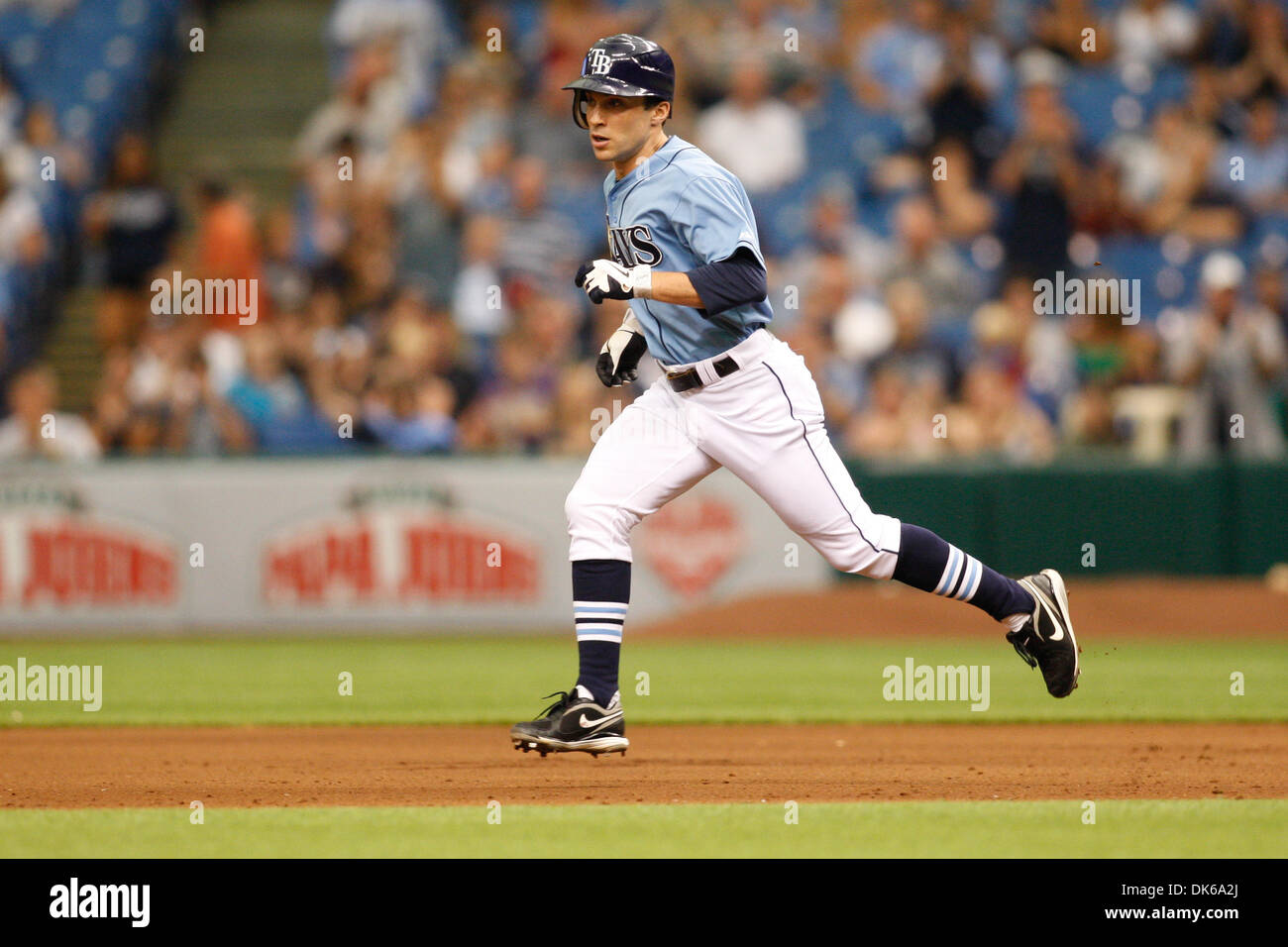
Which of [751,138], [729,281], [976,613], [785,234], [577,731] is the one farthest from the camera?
[751,138]

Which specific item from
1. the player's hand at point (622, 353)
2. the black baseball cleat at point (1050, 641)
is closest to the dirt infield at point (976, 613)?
the black baseball cleat at point (1050, 641)

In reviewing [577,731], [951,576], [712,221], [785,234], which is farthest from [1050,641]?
[785,234]

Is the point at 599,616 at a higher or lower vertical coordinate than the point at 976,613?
higher

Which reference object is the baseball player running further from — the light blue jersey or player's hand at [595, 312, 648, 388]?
player's hand at [595, 312, 648, 388]

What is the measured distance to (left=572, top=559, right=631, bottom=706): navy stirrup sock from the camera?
5.88 metres

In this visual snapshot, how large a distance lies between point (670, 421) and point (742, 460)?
0.97ft

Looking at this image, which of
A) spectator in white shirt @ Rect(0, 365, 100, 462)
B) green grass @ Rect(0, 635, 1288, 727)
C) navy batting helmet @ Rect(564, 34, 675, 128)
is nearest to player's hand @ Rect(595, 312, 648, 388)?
navy batting helmet @ Rect(564, 34, 675, 128)

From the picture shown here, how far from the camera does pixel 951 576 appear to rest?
6.10 meters

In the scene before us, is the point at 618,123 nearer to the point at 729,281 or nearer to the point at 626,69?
the point at 626,69

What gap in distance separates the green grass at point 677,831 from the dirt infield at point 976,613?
664 centimetres

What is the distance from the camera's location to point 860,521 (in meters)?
5.95

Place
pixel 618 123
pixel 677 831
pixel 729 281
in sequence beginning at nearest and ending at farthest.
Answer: pixel 677 831, pixel 729 281, pixel 618 123

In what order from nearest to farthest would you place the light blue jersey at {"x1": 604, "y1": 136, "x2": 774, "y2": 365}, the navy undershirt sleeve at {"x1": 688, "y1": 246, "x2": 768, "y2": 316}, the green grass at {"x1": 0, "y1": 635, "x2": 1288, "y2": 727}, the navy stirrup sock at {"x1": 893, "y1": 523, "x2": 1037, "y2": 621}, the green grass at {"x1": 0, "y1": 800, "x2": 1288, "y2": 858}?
the green grass at {"x1": 0, "y1": 800, "x2": 1288, "y2": 858} < the navy undershirt sleeve at {"x1": 688, "y1": 246, "x2": 768, "y2": 316} < the light blue jersey at {"x1": 604, "y1": 136, "x2": 774, "y2": 365} < the navy stirrup sock at {"x1": 893, "y1": 523, "x2": 1037, "y2": 621} < the green grass at {"x1": 0, "y1": 635, "x2": 1288, "y2": 727}

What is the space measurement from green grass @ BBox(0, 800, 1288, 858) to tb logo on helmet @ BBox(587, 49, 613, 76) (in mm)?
2376
